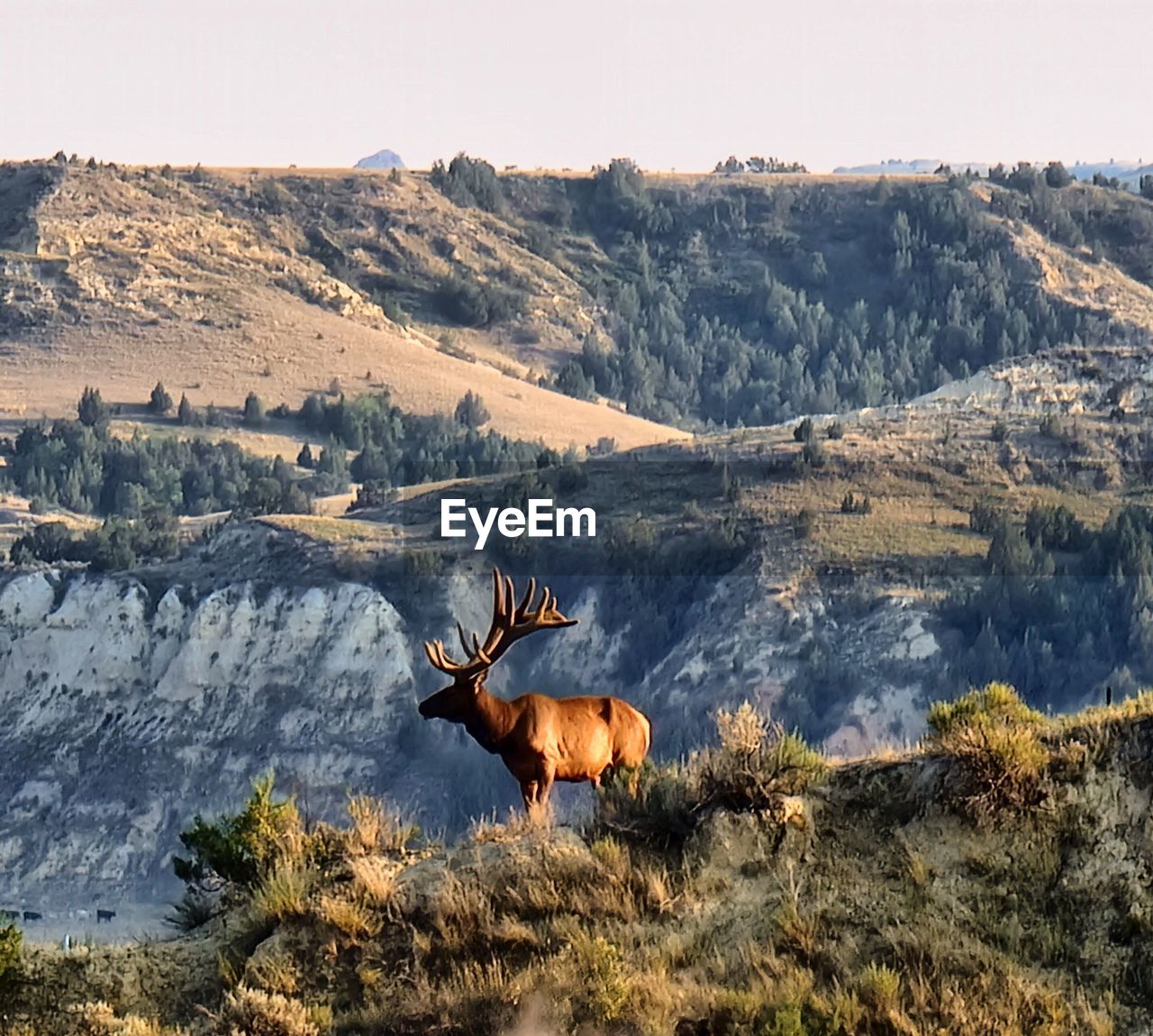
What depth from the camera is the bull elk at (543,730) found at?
16.7 meters

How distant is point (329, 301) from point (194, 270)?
7.15m

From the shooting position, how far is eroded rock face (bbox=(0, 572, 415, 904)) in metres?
61.4

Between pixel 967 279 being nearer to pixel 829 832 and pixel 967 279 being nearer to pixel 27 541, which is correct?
pixel 27 541

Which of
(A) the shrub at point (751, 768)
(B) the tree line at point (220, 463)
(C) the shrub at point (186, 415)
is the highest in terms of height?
(A) the shrub at point (751, 768)

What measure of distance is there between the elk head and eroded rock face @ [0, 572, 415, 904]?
139ft

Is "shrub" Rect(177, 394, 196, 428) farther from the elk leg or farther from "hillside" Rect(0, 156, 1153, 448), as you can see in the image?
the elk leg

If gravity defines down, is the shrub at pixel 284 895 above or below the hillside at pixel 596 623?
above

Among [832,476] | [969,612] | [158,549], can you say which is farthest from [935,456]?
[158,549]

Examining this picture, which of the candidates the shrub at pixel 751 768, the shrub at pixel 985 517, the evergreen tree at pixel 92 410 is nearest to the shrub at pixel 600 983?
the shrub at pixel 751 768

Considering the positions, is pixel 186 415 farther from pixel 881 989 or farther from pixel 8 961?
pixel 881 989

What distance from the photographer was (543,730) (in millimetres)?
16656

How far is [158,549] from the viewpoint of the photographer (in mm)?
71688

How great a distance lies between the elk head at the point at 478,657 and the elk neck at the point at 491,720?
0.04m

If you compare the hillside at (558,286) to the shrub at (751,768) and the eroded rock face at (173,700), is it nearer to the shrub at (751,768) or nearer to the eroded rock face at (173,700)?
the eroded rock face at (173,700)
